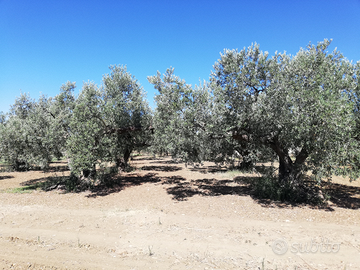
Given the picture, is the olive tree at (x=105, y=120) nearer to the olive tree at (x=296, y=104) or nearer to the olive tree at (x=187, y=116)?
the olive tree at (x=187, y=116)

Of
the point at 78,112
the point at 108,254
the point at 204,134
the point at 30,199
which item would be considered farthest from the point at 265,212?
the point at 30,199

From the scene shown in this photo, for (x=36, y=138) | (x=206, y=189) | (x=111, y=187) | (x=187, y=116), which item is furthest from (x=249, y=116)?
(x=36, y=138)

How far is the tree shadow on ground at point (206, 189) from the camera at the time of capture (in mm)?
13197

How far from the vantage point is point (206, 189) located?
1455 centimetres

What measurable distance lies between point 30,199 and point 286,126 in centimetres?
1567

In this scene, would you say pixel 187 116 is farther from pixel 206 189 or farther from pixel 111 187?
pixel 111 187

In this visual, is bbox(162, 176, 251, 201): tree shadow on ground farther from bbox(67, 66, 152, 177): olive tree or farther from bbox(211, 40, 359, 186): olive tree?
bbox(67, 66, 152, 177): olive tree

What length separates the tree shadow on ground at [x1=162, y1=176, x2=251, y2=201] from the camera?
13.2 metres

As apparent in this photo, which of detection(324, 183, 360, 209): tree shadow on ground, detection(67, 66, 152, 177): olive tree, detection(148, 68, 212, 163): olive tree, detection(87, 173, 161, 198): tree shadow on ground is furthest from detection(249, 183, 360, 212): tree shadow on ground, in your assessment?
detection(67, 66, 152, 177): olive tree

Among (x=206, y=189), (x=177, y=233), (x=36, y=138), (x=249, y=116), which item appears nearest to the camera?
(x=177, y=233)

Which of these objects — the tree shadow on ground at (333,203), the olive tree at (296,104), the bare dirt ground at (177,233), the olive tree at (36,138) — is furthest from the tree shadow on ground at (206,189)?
the olive tree at (36,138)

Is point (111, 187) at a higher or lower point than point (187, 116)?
lower

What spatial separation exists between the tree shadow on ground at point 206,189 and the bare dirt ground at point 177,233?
0.89 feet

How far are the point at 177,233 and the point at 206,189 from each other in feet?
23.7
